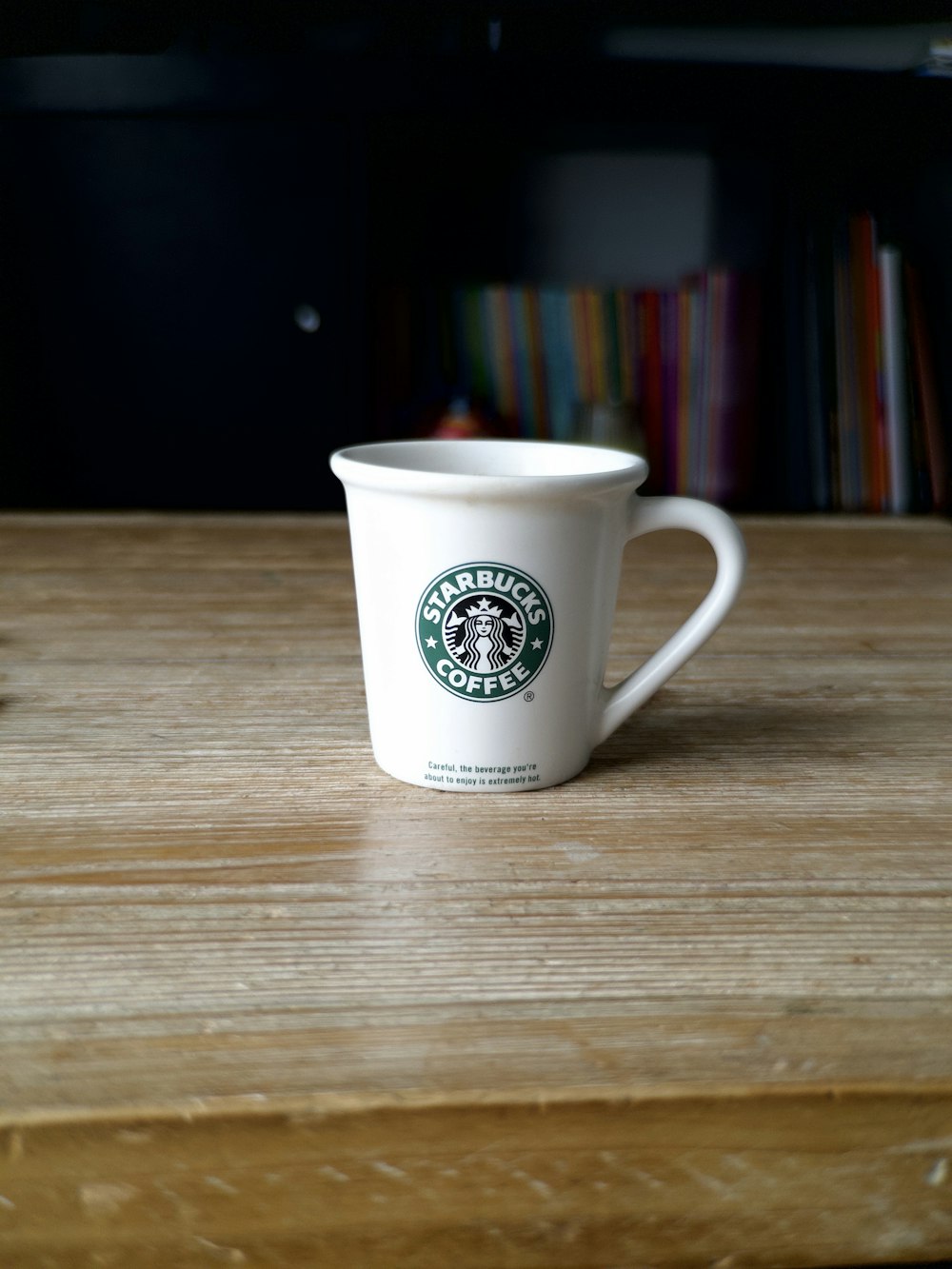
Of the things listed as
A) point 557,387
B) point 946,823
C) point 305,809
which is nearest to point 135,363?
point 557,387

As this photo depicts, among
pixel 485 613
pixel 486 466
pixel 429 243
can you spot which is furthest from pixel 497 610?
pixel 429 243

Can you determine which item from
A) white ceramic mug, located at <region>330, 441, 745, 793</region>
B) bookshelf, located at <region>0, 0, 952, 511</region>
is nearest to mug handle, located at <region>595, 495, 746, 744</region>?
white ceramic mug, located at <region>330, 441, 745, 793</region>

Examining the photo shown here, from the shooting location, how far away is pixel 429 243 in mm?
1622

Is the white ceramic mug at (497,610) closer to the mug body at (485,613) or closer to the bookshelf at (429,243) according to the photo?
the mug body at (485,613)

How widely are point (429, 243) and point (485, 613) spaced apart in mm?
1296

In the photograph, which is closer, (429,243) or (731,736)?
(731,736)

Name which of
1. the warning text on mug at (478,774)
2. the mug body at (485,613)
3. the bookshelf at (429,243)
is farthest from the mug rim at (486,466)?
the bookshelf at (429,243)

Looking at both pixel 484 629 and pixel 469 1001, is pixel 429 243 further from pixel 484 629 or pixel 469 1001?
pixel 469 1001

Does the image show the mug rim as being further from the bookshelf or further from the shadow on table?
the bookshelf

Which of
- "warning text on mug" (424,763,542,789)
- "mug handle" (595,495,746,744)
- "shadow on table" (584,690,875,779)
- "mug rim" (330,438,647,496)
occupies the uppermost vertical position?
"mug rim" (330,438,647,496)

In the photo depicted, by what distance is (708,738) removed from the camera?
0.56m

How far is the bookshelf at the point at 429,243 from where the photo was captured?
1.30 m

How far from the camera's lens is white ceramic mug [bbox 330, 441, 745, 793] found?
0.44 m

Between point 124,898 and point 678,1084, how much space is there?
0.20m
